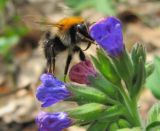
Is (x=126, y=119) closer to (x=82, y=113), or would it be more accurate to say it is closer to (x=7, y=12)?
(x=82, y=113)

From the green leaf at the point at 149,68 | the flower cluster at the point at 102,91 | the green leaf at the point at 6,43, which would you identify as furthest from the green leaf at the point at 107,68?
the green leaf at the point at 6,43

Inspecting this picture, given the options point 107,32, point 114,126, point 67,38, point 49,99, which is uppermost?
point 67,38

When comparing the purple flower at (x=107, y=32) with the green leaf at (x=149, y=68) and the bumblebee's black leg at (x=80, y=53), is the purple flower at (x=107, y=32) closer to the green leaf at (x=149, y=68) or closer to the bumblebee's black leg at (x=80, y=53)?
the green leaf at (x=149, y=68)

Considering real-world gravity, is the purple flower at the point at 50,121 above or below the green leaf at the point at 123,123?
above

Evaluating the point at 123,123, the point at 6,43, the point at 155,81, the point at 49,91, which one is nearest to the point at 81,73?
the point at 49,91

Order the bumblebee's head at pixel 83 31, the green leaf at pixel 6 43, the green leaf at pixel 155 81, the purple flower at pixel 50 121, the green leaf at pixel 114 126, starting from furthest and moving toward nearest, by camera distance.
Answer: the green leaf at pixel 6 43, the green leaf at pixel 155 81, the bumblebee's head at pixel 83 31, the green leaf at pixel 114 126, the purple flower at pixel 50 121

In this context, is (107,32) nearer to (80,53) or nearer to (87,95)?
(87,95)

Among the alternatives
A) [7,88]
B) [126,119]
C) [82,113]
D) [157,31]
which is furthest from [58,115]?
[157,31]

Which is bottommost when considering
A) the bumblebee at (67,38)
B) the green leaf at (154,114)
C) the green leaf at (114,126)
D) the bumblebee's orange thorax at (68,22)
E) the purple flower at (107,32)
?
the green leaf at (114,126)

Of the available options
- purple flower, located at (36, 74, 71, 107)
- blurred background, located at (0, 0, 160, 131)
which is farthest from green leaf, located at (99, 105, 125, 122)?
blurred background, located at (0, 0, 160, 131)
